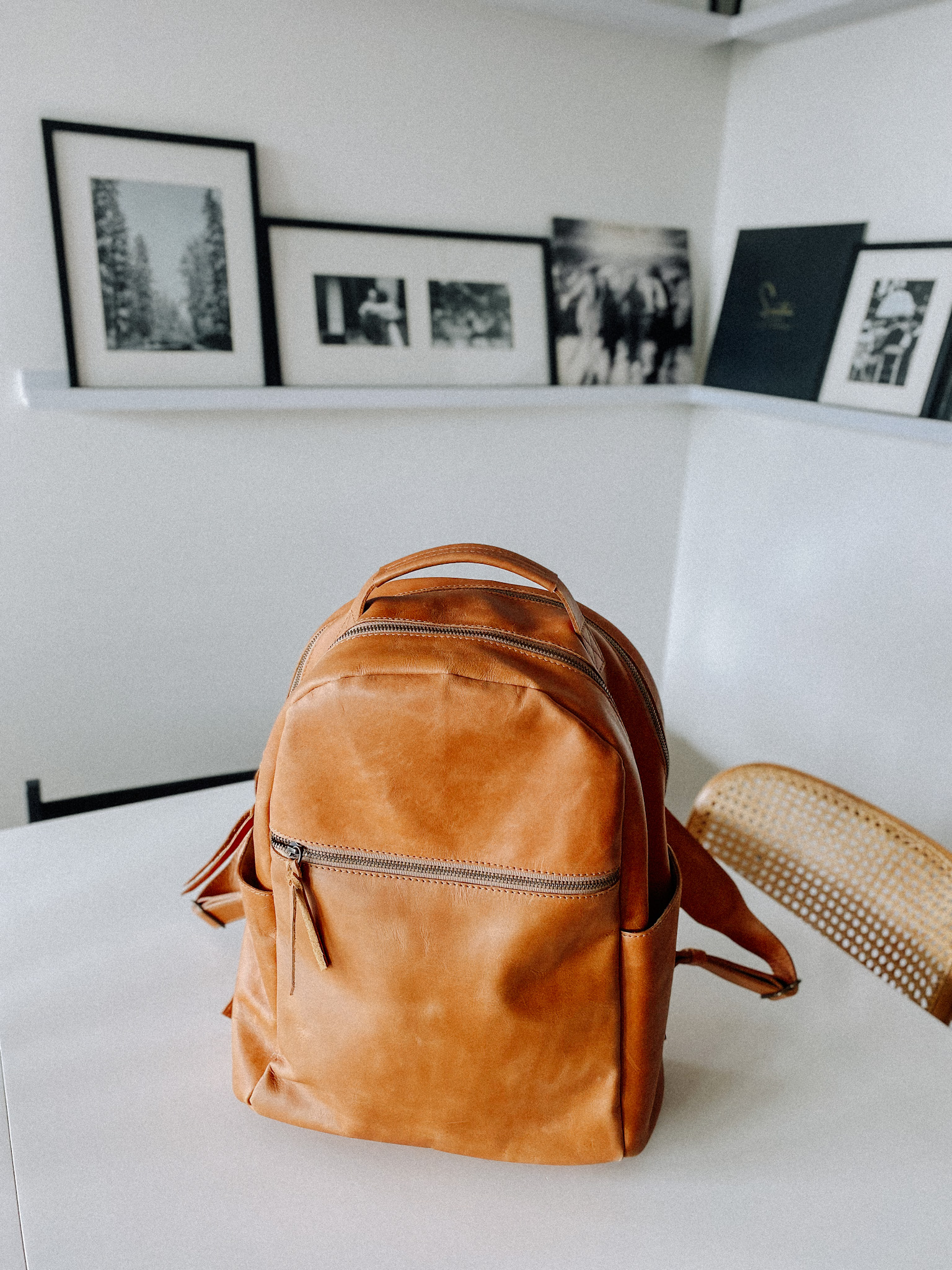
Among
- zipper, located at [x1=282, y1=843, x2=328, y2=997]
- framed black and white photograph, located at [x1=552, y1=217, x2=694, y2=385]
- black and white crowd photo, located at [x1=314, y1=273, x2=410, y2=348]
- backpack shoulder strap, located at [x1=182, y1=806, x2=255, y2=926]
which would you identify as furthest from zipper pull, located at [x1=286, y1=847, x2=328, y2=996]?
framed black and white photograph, located at [x1=552, y1=217, x2=694, y2=385]

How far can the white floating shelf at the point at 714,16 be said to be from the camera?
5.11 ft

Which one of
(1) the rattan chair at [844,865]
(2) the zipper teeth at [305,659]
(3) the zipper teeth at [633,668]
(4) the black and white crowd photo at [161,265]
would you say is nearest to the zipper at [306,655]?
(2) the zipper teeth at [305,659]

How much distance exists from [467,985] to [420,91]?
1589 mm

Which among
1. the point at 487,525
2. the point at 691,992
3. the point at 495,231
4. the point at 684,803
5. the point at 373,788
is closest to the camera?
the point at 373,788

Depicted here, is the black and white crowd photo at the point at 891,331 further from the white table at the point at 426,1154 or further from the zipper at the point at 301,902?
the zipper at the point at 301,902

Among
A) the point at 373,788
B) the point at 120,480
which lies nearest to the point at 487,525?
the point at 120,480

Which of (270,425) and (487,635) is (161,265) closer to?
(270,425)

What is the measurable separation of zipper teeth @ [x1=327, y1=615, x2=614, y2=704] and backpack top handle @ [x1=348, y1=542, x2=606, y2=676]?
19mm

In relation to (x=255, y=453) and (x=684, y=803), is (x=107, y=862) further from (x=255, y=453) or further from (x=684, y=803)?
(x=684, y=803)

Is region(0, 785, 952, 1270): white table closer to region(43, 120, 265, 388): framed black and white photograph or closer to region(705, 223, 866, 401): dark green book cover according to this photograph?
region(43, 120, 265, 388): framed black and white photograph

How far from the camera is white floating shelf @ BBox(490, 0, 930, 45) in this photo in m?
1.56

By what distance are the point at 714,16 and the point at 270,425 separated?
111 cm

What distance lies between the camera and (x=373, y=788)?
690 millimetres

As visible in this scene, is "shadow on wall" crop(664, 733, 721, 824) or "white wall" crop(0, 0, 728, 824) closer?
"white wall" crop(0, 0, 728, 824)
